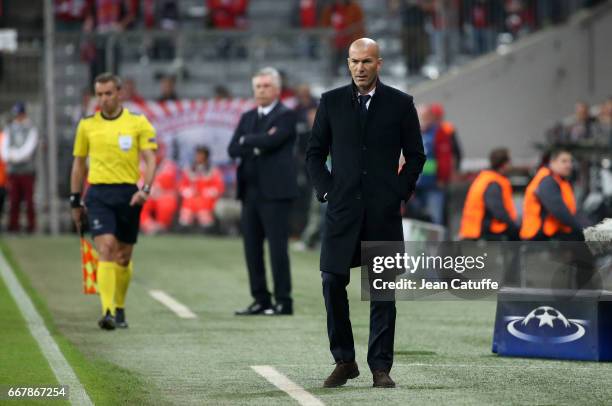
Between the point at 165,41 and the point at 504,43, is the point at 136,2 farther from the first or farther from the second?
the point at 504,43

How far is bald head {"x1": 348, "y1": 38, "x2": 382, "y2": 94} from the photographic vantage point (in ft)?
31.2

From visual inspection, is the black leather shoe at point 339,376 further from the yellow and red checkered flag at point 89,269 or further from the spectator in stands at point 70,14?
the spectator in stands at point 70,14

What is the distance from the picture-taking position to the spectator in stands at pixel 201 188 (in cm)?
2744

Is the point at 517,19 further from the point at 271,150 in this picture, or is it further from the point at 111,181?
the point at 111,181

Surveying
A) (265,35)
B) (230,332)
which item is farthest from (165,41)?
(230,332)

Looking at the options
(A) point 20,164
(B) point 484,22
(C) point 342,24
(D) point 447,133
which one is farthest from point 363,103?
(C) point 342,24

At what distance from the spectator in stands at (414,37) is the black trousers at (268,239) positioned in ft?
48.0

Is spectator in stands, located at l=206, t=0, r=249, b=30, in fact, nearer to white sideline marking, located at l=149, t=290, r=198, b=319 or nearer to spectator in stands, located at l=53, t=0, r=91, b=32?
spectator in stands, located at l=53, t=0, r=91, b=32

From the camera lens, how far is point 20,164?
2703 cm

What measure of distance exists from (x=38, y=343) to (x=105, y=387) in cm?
257

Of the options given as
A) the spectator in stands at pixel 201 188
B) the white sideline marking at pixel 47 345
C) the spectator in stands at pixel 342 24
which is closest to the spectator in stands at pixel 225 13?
the spectator in stands at pixel 342 24

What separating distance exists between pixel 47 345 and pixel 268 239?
10.4 ft

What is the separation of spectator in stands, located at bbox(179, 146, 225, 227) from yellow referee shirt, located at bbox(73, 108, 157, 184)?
13549 mm

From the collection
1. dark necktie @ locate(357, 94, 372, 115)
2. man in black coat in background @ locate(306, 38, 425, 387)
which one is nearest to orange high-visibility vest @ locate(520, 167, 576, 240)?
man in black coat in background @ locate(306, 38, 425, 387)
